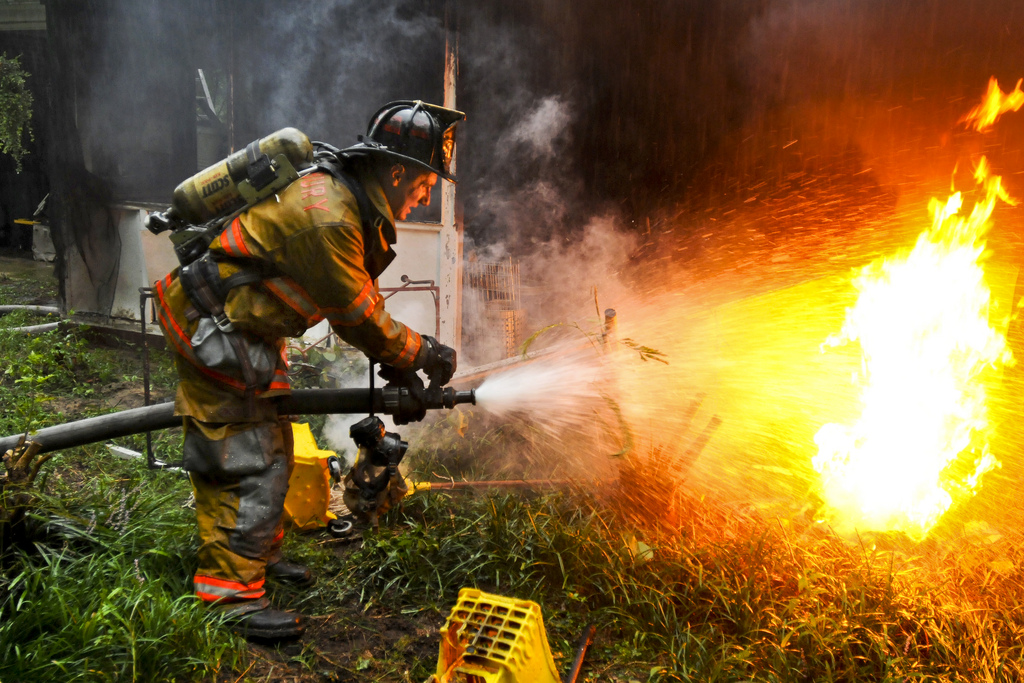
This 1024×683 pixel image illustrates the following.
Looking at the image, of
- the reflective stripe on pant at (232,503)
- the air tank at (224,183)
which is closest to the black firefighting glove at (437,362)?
the reflective stripe on pant at (232,503)

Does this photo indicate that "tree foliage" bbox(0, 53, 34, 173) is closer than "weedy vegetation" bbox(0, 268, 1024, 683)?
No

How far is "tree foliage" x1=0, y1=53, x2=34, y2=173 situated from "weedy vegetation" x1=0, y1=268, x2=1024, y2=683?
9211mm

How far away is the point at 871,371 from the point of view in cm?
430

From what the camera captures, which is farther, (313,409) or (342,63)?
(342,63)

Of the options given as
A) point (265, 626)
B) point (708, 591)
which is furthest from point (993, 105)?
point (265, 626)

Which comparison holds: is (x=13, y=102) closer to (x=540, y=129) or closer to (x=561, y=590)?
(x=540, y=129)

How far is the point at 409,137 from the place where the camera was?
299 centimetres

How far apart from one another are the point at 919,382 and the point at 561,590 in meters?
2.83

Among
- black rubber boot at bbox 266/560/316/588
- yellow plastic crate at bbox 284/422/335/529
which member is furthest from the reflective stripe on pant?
yellow plastic crate at bbox 284/422/335/529

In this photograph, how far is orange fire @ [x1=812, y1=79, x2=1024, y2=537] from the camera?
3881 mm

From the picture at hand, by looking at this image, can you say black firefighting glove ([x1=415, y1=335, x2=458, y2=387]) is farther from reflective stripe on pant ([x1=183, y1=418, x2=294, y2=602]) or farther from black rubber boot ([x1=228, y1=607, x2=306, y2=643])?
black rubber boot ([x1=228, y1=607, x2=306, y2=643])

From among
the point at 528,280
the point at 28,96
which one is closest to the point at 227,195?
the point at 528,280

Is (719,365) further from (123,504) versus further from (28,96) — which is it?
(28,96)

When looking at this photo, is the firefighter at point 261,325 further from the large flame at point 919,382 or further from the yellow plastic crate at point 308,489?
the large flame at point 919,382
